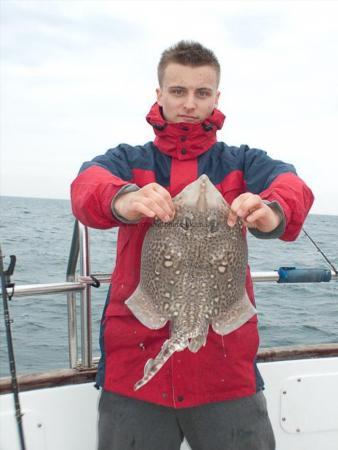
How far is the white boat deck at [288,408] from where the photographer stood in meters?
3.35

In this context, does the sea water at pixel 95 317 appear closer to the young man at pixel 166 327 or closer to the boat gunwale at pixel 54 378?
the boat gunwale at pixel 54 378

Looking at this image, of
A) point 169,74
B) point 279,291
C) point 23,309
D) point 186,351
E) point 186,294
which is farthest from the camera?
point 279,291

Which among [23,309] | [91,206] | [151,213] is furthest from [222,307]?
[23,309]

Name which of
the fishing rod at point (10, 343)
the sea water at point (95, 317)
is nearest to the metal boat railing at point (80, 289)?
the fishing rod at point (10, 343)

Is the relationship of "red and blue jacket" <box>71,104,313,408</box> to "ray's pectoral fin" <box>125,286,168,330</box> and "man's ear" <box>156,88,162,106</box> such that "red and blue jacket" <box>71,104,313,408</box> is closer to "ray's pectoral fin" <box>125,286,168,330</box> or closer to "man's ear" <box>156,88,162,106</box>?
"man's ear" <box>156,88,162,106</box>

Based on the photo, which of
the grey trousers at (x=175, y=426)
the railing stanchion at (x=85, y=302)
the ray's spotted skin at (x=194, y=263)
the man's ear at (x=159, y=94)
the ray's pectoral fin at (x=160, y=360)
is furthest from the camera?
the railing stanchion at (x=85, y=302)

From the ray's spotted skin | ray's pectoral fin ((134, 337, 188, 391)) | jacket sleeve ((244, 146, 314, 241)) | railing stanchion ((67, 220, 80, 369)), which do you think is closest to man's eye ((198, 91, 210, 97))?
jacket sleeve ((244, 146, 314, 241))

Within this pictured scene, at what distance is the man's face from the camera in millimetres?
2850

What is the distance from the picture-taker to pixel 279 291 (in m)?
13.1

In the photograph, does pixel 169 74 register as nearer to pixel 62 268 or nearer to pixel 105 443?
pixel 105 443

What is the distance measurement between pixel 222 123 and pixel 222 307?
3.59ft

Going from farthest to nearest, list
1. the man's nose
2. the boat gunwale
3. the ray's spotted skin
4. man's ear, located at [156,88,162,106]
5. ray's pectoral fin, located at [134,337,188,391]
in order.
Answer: the boat gunwale, man's ear, located at [156,88,162,106], the man's nose, the ray's spotted skin, ray's pectoral fin, located at [134,337,188,391]

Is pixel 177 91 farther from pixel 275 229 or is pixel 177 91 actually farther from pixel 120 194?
pixel 275 229

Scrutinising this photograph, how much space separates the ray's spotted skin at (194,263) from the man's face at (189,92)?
27.9 inches
